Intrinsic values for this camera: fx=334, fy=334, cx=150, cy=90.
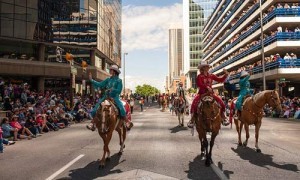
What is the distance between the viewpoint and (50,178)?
7723 millimetres

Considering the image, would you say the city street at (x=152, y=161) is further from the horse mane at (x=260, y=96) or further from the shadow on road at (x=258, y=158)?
the horse mane at (x=260, y=96)

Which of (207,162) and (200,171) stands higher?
(207,162)

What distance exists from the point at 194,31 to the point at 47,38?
372 ft

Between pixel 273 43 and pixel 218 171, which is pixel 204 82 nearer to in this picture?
pixel 218 171

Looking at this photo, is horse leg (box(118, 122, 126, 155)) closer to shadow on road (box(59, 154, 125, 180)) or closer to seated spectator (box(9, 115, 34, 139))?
shadow on road (box(59, 154, 125, 180))

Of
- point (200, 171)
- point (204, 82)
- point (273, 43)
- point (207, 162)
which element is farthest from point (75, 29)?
point (200, 171)

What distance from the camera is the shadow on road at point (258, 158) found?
8812 millimetres

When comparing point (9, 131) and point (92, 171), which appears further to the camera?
point (9, 131)

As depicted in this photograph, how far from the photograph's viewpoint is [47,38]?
1751 inches

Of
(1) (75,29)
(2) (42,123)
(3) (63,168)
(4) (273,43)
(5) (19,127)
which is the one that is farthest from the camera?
(1) (75,29)

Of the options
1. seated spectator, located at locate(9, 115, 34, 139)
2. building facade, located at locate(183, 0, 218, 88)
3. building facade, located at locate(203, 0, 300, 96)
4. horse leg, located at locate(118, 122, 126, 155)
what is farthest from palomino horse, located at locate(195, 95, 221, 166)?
building facade, located at locate(183, 0, 218, 88)

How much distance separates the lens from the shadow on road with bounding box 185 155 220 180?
7637 mm

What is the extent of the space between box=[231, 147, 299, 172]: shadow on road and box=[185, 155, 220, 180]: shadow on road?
1.50 meters

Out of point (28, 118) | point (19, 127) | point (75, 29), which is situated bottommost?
point (19, 127)
